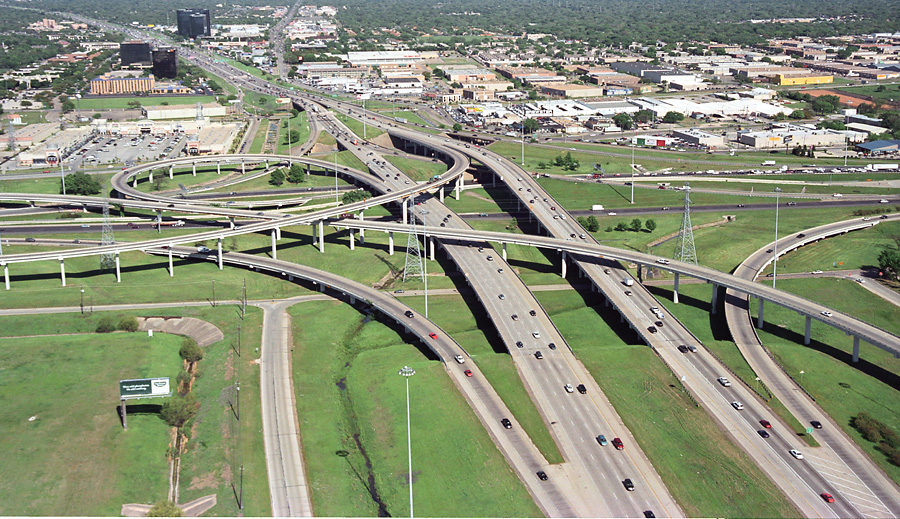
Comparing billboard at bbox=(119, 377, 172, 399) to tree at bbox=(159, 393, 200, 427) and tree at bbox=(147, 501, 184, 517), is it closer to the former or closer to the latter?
tree at bbox=(159, 393, 200, 427)

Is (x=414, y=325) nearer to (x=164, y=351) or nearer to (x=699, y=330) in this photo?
(x=164, y=351)

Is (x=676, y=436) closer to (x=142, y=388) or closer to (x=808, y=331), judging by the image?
(x=808, y=331)

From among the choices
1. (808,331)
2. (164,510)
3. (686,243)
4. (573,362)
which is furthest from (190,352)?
(686,243)

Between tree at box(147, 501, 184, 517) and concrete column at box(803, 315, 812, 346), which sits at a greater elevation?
concrete column at box(803, 315, 812, 346)

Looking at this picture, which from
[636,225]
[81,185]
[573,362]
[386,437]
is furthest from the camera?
[81,185]

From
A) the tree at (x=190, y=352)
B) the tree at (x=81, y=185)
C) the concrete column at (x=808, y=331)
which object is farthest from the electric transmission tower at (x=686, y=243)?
the tree at (x=81, y=185)

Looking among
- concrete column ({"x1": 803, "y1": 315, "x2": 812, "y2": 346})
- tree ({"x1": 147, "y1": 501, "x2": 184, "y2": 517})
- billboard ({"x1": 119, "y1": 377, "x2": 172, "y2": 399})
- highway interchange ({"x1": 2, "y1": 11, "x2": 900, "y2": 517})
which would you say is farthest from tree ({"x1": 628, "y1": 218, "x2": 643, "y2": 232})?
tree ({"x1": 147, "y1": 501, "x2": 184, "y2": 517})


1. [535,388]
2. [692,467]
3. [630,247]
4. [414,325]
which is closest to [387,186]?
[630,247]
